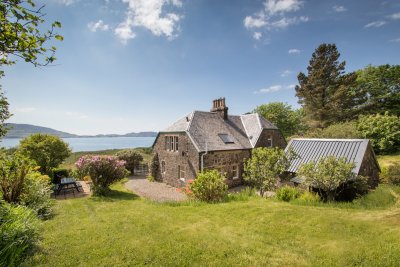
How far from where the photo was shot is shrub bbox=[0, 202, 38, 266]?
479cm

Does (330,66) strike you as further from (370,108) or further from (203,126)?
(203,126)

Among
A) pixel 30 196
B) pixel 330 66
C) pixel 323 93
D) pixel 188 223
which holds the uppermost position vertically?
pixel 330 66

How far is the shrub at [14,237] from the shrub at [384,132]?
122 ft

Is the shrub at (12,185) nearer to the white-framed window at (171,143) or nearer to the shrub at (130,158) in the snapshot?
the white-framed window at (171,143)

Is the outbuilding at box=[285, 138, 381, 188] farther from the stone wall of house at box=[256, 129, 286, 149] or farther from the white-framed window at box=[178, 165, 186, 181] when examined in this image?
the white-framed window at box=[178, 165, 186, 181]

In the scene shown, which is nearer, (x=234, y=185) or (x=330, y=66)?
(x=234, y=185)

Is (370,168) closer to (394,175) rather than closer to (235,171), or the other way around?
(394,175)

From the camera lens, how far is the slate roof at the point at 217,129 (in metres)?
21.8

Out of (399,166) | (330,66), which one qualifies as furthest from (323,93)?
(399,166)

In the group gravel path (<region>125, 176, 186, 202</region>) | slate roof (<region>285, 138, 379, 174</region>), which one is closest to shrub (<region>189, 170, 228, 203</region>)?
gravel path (<region>125, 176, 186, 202</region>)

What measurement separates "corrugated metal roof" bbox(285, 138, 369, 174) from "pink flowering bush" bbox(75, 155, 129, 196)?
13895 mm

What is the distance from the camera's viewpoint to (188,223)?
8336mm

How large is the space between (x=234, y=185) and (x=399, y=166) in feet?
46.5

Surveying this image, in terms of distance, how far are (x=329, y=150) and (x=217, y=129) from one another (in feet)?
38.8
